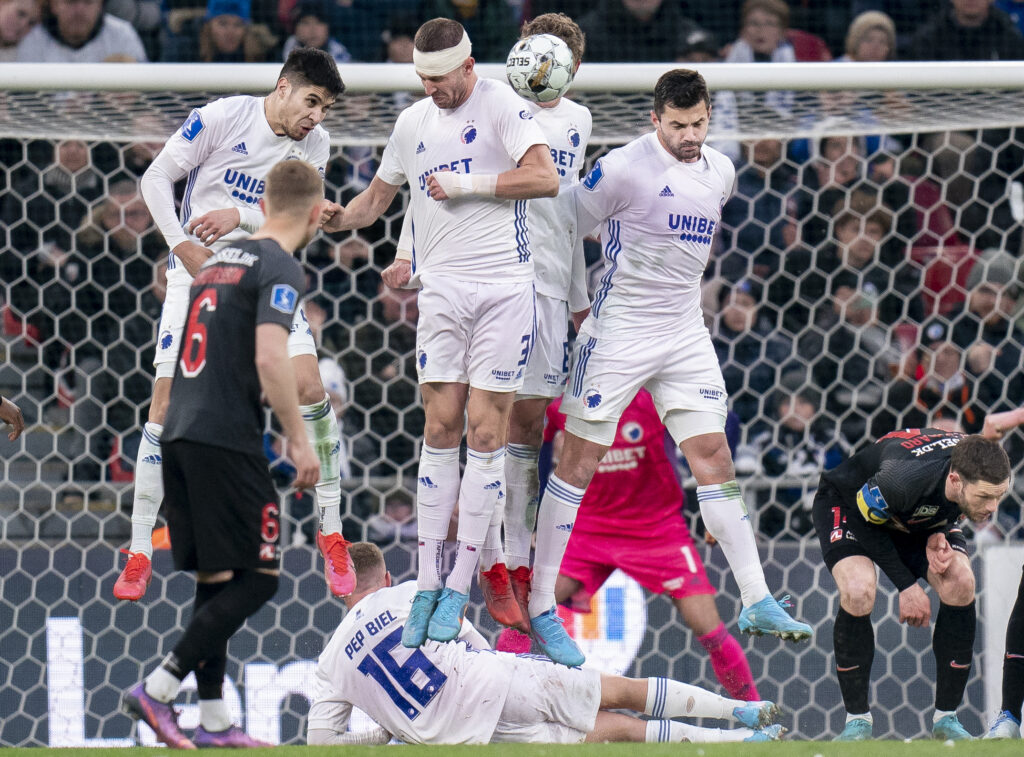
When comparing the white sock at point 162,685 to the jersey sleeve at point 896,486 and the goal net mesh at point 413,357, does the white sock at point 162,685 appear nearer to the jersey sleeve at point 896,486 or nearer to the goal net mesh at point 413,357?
the goal net mesh at point 413,357

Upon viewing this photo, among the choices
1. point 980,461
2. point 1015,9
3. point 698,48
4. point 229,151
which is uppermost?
point 1015,9

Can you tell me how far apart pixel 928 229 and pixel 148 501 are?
16.8ft

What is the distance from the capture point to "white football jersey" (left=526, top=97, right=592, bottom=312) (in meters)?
5.73

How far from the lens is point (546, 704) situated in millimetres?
6312

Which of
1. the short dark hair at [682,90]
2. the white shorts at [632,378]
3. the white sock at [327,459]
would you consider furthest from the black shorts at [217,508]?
the short dark hair at [682,90]

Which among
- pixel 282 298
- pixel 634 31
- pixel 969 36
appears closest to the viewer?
pixel 282 298

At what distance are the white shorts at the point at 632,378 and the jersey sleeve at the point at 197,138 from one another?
1.65 meters

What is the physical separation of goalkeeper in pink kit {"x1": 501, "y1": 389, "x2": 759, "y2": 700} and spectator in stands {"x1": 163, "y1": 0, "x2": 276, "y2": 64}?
364cm

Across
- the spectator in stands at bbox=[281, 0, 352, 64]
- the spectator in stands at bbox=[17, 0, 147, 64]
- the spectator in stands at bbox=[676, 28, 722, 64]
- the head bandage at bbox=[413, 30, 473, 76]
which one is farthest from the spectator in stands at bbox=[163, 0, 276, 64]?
the head bandage at bbox=[413, 30, 473, 76]

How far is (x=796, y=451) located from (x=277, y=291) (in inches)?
175

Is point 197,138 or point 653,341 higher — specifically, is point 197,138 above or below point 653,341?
above

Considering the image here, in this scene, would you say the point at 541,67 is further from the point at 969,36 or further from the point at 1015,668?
the point at 969,36

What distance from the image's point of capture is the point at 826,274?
8.58 meters

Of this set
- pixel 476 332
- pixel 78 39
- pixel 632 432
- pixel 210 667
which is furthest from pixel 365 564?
pixel 78 39
